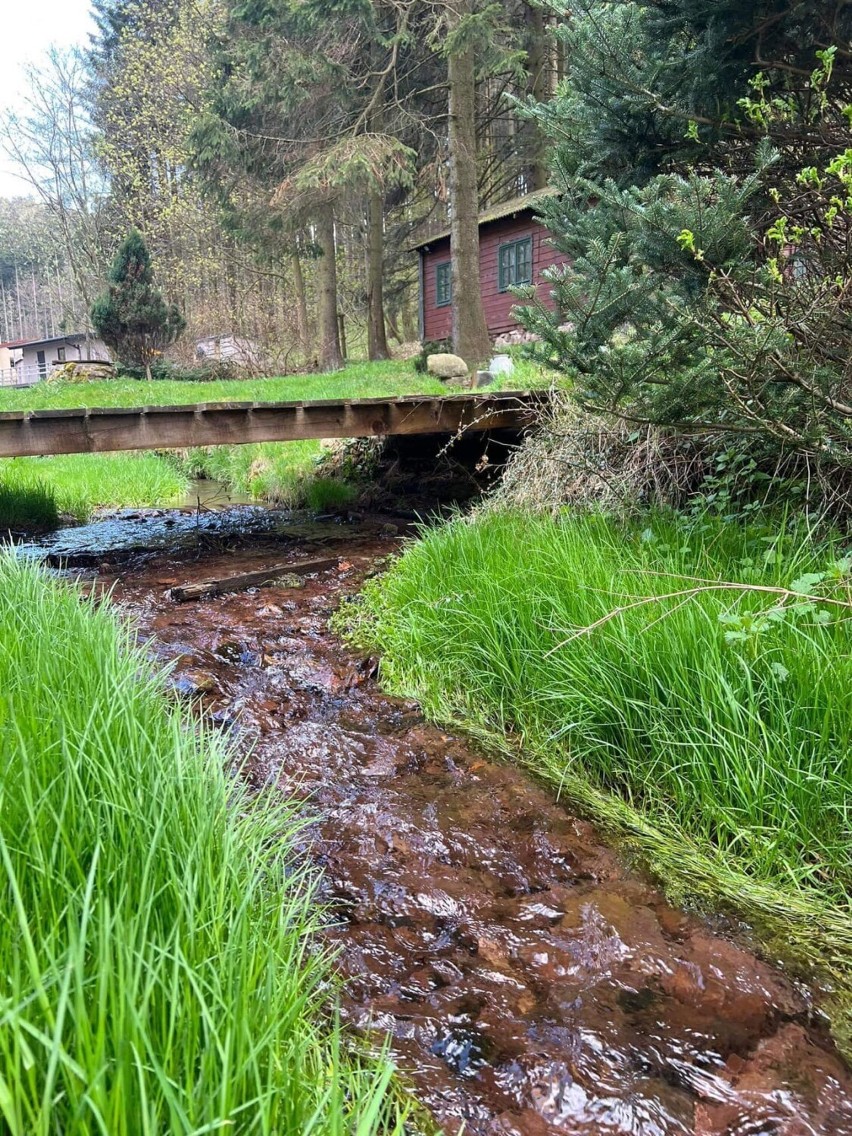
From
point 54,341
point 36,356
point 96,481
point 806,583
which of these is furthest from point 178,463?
point 36,356

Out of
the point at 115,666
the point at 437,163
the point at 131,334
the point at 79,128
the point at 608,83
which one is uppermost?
the point at 79,128

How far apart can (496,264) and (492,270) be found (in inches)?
13.9

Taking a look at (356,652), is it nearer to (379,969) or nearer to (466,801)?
(466,801)

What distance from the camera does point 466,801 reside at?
3006 millimetres

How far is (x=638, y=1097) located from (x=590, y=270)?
9.73ft

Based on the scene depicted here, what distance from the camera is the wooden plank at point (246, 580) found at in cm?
591

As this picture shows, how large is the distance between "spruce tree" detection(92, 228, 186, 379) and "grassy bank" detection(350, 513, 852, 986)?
17.8 metres

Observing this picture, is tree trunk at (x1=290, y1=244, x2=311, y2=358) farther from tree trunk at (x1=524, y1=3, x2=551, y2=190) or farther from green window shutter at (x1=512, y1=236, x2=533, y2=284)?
tree trunk at (x1=524, y1=3, x2=551, y2=190)

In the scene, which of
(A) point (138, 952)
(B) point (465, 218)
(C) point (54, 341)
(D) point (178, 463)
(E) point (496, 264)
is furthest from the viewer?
(C) point (54, 341)

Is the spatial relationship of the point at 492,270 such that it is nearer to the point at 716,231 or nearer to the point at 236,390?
the point at 236,390

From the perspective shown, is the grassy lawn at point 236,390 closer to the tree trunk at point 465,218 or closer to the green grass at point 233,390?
the green grass at point 233,390

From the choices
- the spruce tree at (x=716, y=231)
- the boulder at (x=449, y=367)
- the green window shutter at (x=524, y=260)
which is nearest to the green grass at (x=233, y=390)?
the boulder at (x=449, y=367)

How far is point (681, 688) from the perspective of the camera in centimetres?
285

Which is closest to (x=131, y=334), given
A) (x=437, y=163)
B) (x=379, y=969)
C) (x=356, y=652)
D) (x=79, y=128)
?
(x=437, y=163)
